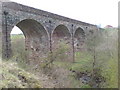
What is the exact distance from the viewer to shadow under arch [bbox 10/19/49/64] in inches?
411

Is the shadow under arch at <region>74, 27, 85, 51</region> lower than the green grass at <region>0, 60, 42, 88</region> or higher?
higher

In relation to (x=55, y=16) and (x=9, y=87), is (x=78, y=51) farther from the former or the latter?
(x=9, y=87)

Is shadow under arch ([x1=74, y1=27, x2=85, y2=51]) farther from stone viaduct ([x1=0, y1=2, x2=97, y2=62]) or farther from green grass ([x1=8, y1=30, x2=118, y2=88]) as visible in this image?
green grass ([x1=8, y1=30, x2=118, y2=88])

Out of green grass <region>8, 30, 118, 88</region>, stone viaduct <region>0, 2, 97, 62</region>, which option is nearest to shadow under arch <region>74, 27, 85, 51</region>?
stone viaduct <region>0, 2, 97, 62</region>

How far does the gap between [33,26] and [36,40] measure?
3.98ft

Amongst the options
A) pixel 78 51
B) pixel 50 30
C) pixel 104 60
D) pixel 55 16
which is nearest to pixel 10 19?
pixel 50 30

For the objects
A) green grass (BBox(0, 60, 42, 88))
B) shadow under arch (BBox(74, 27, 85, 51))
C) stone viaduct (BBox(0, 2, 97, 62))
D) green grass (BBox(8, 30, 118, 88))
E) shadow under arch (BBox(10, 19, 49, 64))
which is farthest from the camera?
shadow under arch (BBox(74, 27, 85, 51))

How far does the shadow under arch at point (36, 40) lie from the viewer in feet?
34.2

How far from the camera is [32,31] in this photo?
10.7 metres

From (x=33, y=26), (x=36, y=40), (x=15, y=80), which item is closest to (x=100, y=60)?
(x=36, y=40)

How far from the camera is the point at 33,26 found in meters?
10.1

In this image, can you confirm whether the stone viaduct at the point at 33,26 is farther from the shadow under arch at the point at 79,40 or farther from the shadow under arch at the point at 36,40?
the shadow under arch at the point at 79,40

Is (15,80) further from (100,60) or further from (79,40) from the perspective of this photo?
(79,40)

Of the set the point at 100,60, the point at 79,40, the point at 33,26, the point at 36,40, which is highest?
the point at 33,26
